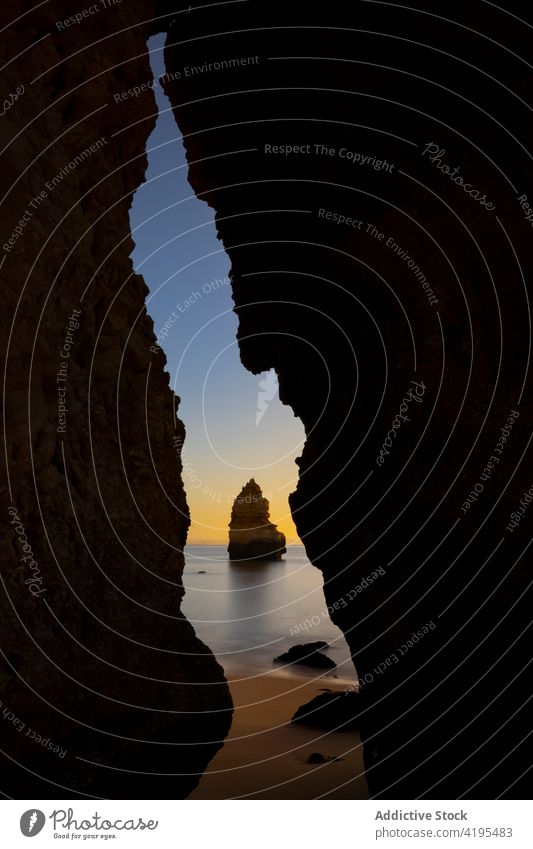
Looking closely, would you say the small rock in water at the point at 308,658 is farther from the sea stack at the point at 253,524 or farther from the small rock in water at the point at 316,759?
the sea stack at the point at 253,524

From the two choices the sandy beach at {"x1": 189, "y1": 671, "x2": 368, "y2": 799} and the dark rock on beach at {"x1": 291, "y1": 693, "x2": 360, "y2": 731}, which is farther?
the dark rock on beach at {"x1": 291, "y1": 693, "x2": 360, "y2": 731}

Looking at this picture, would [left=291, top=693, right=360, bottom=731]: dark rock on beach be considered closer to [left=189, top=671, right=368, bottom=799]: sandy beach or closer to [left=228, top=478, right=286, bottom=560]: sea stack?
[left=189, top=671, right=368, bottom=799]: sandy beach

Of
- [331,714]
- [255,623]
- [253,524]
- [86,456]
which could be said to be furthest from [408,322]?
[253,524]

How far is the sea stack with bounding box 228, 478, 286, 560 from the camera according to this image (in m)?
102

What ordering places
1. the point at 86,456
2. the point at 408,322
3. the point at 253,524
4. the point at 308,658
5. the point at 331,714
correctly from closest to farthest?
the point at 86,456 → the point at 408,322 → the point at 331,714 → the point at 308,658 → the point at 253,524

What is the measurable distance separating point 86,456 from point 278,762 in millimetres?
10107

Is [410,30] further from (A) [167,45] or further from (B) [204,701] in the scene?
(B) [204,701]

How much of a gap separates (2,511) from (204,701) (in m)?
8.01

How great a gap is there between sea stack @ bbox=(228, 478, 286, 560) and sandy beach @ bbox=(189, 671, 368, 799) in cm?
8005

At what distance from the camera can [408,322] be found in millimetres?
12117

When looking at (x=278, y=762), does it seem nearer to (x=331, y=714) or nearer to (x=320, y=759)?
(x=320, y=759)

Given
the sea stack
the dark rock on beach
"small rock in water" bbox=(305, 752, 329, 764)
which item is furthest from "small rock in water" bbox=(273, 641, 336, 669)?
the sea stack

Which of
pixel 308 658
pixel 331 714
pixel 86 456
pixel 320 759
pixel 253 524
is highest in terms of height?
pixel 253 524

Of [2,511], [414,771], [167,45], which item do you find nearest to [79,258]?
[2,511]
